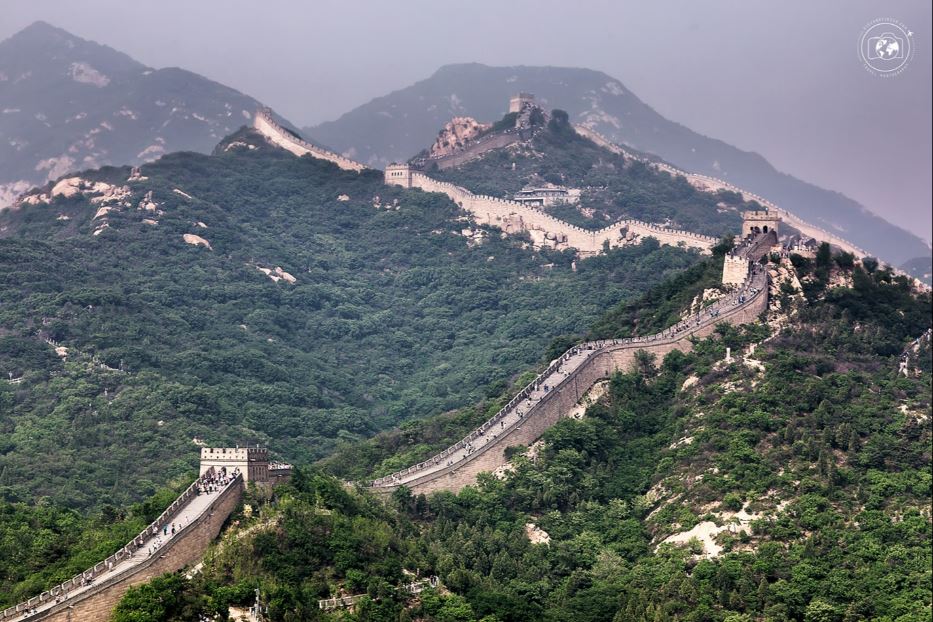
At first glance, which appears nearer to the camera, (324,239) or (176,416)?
(176,416)

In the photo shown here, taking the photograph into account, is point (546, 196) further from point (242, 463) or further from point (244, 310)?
point (242, 463)

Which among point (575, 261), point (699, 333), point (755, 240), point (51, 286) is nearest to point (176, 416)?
point (51, 286)

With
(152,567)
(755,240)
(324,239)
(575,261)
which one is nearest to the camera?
(152,567)

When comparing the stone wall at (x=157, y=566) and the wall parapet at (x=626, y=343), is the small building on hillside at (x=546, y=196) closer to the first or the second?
the wall parapet at (x=626, y=343)

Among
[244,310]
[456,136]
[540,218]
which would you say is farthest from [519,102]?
[244,310]

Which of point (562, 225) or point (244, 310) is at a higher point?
point (562, 225)

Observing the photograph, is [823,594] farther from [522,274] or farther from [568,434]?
[522,274]
